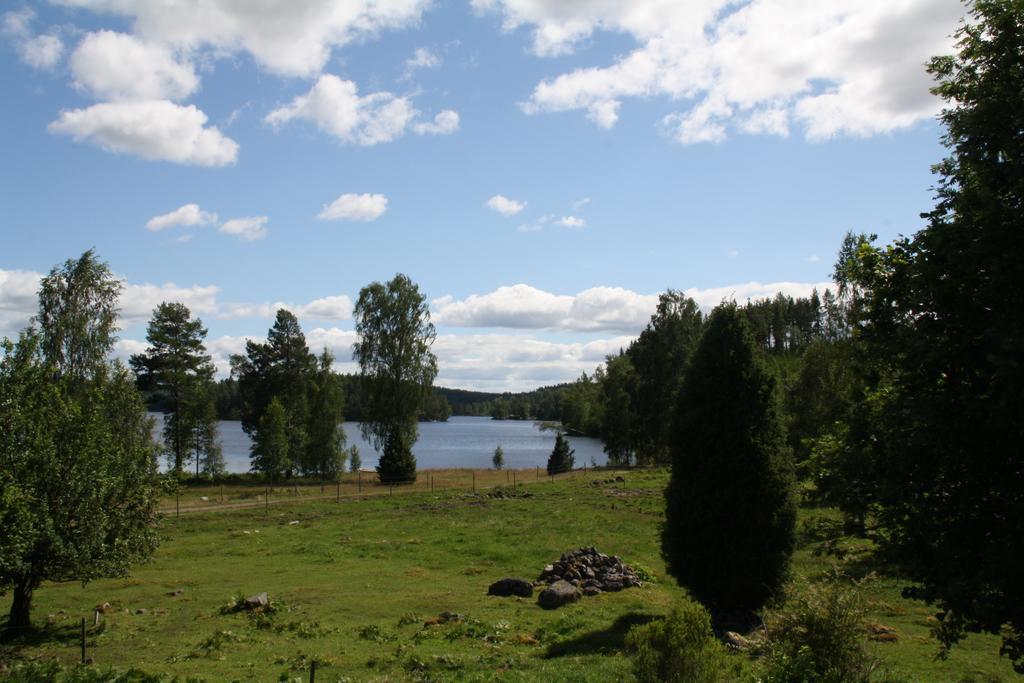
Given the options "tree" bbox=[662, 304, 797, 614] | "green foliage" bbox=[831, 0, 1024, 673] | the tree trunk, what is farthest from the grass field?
"green foliage" bbox=[831, 0, 1024, 673]

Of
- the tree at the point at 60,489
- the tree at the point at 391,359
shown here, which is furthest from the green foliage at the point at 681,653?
the tree at the point at 391,359

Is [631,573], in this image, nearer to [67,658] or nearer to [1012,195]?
[67,658]

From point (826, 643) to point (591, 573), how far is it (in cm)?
1154

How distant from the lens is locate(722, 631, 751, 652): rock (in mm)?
14062

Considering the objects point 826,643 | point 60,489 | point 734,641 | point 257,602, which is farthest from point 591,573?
point 60,489

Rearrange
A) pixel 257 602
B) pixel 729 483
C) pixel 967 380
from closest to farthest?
pixel 967 380
pixel 729 483
pixel 257 602

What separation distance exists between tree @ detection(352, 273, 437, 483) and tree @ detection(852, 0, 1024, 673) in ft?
183

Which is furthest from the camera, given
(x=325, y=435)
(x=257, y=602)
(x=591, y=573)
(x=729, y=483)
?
(x=325, y=435)

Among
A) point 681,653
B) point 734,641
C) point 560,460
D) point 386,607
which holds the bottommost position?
point 560,460

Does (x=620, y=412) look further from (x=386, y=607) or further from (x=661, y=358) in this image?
(x=386, y=607)

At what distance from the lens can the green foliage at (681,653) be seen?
10.3 meters

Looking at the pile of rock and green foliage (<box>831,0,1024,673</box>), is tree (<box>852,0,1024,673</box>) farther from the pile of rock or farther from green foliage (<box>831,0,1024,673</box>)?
the pile of rock

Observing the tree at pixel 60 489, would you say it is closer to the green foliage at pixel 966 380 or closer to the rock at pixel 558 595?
the rock at pixel 558 595

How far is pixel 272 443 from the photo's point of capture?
→ 60.4 metres
